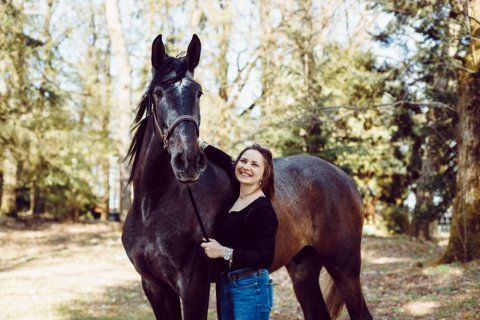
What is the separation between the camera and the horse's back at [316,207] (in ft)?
13.6

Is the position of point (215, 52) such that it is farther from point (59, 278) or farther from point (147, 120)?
point (147, 120)

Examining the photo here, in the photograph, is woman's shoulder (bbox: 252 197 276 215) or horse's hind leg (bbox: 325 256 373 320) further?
horse's hind leg (bbox: 325 256 373 320)

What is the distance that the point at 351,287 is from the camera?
443 centimetres

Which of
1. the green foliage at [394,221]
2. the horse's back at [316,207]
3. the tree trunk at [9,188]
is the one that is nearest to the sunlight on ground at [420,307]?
the horse's back at [316,207]

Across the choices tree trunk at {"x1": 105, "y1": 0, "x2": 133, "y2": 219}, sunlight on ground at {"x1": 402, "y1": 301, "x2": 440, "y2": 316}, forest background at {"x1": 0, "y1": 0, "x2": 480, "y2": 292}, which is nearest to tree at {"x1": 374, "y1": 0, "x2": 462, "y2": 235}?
forest background at {"x1": 0, "y1": 0, "x2": 480, "y2": 292}

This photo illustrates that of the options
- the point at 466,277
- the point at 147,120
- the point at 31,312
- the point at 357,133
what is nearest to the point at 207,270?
the point at 147,120

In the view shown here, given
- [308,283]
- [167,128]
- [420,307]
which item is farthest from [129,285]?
[167,128]

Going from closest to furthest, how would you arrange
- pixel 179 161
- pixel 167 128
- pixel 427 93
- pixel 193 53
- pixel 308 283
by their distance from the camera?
pixel 179 161, pixel 167 128, pixel 193 53, pixel 308 283, pixel 427 93

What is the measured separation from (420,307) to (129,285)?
5.13m

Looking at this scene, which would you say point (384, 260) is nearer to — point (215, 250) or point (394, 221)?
point (394, 221)

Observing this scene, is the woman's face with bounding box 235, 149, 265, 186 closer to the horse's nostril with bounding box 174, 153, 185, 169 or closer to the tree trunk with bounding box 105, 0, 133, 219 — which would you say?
the horse's nostril with bounding box 174, 153, 185, 169

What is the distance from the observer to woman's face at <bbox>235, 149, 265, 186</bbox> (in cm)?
302

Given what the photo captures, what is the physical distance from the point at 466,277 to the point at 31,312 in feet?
21.4

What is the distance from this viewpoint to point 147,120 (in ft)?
11.4
